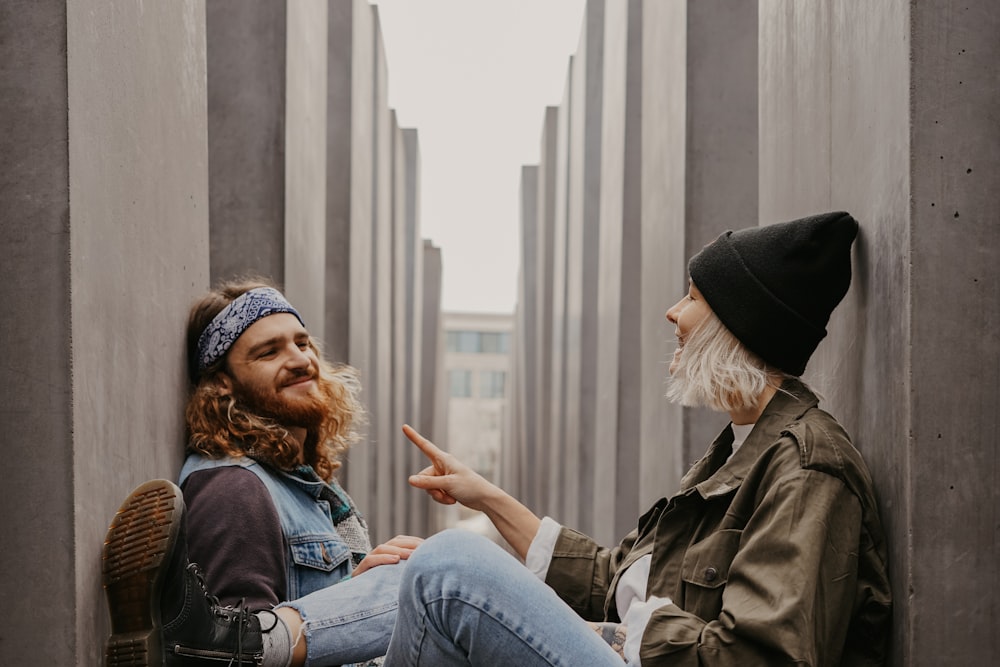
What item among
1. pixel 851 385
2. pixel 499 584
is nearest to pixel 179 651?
pixel 499 584

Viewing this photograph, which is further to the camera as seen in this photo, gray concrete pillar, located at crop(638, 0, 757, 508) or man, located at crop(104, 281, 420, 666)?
gray concrete pillar, located at crop(638, 0, 757, 508)

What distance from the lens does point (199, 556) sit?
120 inches

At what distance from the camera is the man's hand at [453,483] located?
10.9 feet

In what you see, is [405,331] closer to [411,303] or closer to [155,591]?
[411,303]

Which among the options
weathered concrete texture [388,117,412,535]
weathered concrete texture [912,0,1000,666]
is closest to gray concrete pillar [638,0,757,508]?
weathered concrete texture [912,0,1000,666]

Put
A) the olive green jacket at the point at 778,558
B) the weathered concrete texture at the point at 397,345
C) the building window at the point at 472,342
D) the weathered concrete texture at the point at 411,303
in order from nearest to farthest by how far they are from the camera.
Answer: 1. the olive green jacket at the point at 778,558
2. the weathered concrete texture at the point at 397,345
3. the weathered concrete texture at the point at 411,303
4. the building window at the point at 472,342

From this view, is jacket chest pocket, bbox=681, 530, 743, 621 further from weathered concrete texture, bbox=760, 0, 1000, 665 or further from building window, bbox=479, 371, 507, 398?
building window, bbox=479, 371, 507, 398

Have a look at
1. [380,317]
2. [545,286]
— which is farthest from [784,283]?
[545,286]

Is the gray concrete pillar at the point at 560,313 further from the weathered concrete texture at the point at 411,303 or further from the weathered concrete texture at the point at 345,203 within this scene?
the weathered concrete texture at the point at 345,203

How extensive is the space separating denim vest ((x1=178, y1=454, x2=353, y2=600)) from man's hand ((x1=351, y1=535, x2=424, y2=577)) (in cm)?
22

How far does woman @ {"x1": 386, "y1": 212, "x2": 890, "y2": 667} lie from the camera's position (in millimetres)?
2232

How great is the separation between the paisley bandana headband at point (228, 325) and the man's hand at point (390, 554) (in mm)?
882

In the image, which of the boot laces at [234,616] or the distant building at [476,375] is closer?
the boot laces at [234,616]

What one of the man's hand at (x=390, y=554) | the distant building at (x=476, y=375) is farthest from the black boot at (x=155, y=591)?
the distant building at (x=476, y=375)
